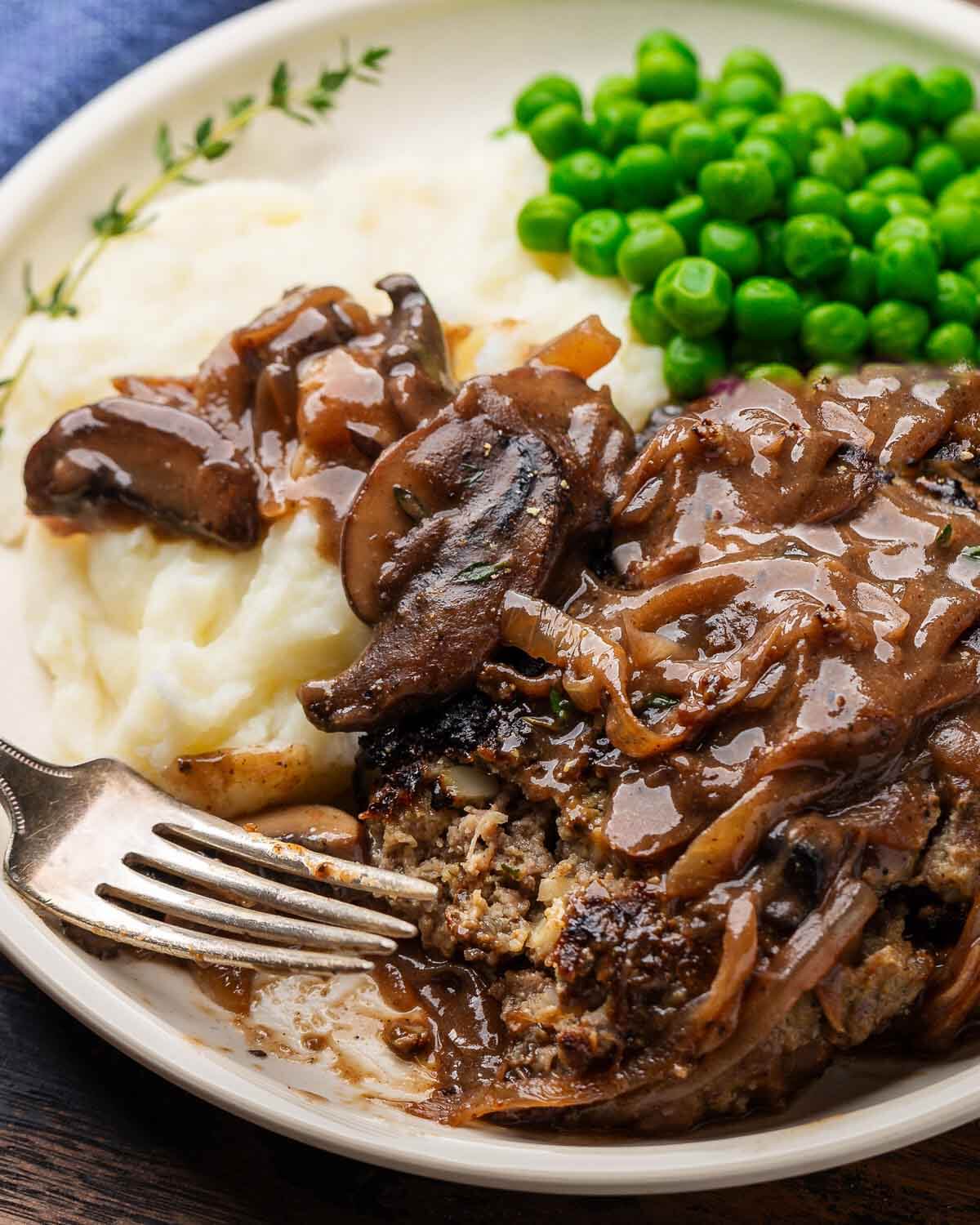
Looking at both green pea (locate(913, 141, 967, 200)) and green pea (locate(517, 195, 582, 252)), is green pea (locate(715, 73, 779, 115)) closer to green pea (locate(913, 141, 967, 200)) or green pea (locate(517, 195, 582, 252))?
green pea (locate(913, 141, 967, 200))

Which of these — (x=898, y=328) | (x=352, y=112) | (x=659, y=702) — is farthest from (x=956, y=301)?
(x=352, y=112)

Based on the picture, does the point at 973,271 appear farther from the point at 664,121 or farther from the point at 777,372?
the point at 664,121

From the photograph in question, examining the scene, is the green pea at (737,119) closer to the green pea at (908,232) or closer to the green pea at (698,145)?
the green pea at (698,145)

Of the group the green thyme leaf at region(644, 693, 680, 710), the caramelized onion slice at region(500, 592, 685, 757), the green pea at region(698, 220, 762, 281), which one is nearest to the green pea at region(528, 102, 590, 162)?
the green pea at region(698, 220, 762, 281)

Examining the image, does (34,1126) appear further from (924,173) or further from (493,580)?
(924,173)

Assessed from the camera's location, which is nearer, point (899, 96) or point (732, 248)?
point (732, 248)

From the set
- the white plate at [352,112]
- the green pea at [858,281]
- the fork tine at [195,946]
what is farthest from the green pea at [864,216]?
the fork tine at [195,946]
